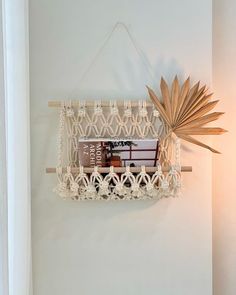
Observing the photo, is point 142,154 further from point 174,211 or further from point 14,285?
point 14,285

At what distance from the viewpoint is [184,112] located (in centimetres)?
150

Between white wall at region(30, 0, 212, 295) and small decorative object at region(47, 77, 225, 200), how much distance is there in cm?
8

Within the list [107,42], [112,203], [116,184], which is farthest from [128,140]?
[107,42]

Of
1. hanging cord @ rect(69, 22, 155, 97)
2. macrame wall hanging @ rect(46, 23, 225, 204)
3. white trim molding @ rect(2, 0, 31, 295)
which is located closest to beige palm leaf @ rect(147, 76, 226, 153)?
macrame wall hanging @ rect(46, 23, 225, 204)

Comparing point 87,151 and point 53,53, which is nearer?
point 87,151

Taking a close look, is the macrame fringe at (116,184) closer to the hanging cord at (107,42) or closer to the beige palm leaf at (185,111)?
the beige palm leaf at (185,111)

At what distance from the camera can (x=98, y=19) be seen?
154cm

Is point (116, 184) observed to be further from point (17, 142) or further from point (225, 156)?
point (225, 156)

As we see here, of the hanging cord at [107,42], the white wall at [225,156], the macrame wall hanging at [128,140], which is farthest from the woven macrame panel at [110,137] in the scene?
the white wall at [225,156]

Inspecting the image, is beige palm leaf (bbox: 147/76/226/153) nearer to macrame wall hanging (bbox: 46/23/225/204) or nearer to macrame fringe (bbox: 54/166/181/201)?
macrame wall hanging (bbox: 46/23/225/204)

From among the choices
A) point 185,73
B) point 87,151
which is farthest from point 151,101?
point 87,151

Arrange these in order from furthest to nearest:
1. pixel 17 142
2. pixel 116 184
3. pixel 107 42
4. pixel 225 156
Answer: pixel 225 156, pixel 107 42, pixel 116 184, pixel 17 142

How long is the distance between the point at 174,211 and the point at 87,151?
468 mm

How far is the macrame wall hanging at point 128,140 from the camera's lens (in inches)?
56.0
